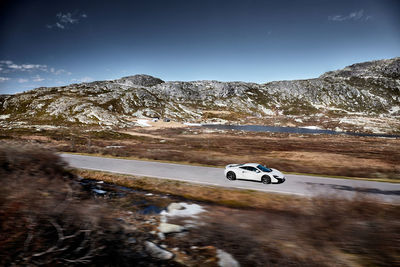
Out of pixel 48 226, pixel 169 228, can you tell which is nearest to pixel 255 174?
pixel 169 228

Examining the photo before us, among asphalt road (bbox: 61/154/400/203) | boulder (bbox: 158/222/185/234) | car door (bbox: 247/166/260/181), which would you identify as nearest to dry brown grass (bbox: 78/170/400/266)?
boulder (bbox: 158/222/185/234)

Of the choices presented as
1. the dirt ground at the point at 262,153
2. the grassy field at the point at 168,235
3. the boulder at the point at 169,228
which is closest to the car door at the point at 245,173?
the grassy field at the point at 168,235

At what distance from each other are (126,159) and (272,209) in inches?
773

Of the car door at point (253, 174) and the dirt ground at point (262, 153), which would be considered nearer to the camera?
the car door at point (253, 174)

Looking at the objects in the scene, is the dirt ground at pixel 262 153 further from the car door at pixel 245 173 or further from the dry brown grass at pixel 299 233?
the dry brown grass at pixel 299 233

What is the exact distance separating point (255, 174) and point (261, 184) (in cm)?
90

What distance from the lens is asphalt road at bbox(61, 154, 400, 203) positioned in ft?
47.6

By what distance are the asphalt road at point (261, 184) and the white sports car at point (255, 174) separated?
410 millimetres

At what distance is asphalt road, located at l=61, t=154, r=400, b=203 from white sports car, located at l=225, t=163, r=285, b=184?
0.41 metres

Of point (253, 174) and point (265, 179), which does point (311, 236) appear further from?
point (253, 174)

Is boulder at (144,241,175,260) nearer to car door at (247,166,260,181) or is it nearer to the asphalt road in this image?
the asphalt road

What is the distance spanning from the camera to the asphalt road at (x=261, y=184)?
14502 millimetres

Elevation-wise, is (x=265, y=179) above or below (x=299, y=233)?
above

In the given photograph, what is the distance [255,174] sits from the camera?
17.0 meters
